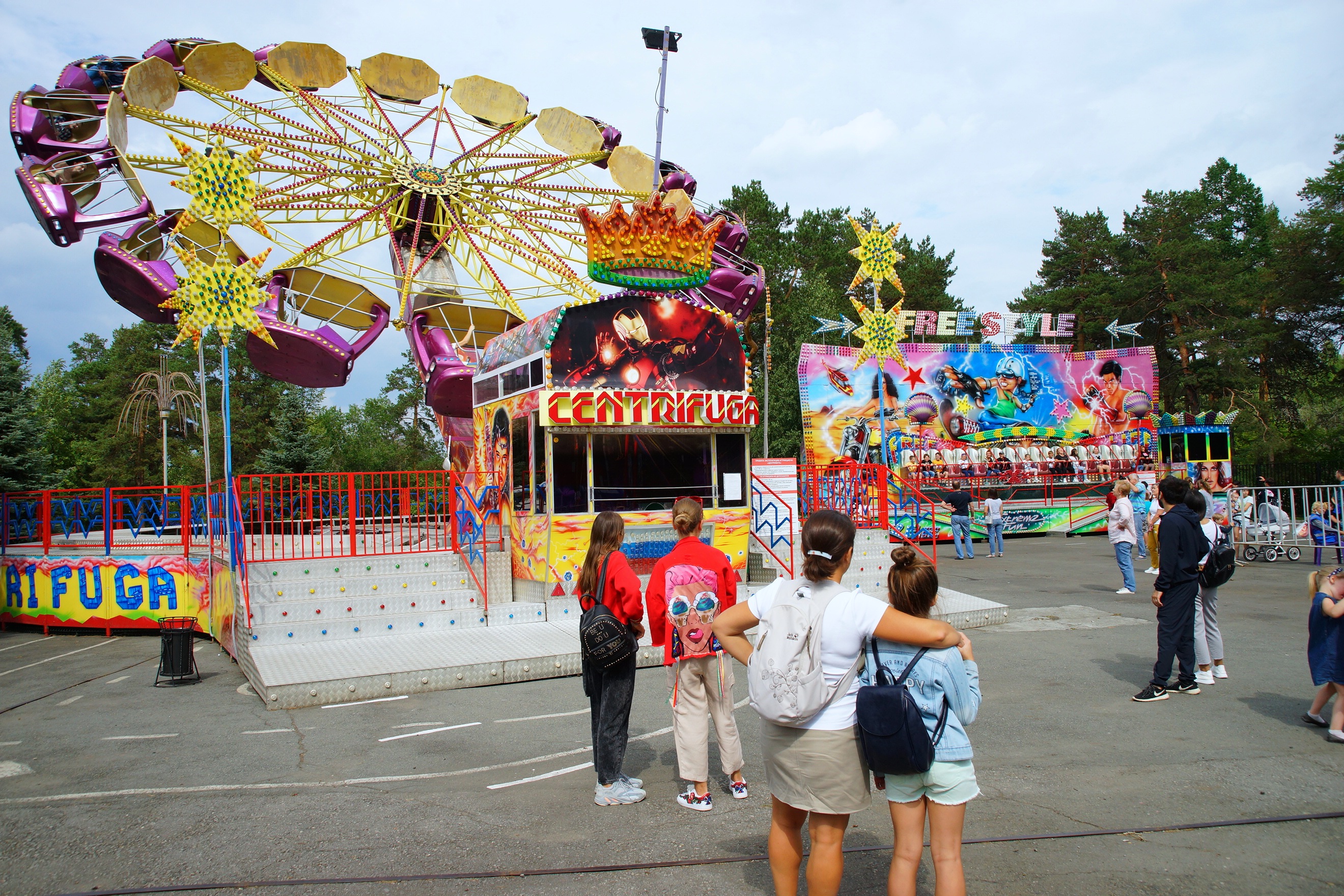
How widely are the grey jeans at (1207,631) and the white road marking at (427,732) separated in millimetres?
6184

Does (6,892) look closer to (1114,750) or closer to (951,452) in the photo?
(1114,750)

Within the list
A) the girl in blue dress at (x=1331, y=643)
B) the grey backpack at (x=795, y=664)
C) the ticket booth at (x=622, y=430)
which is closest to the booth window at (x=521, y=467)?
the ticket booth at (x=622, y=430)

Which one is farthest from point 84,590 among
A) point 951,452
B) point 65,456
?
point 65,456

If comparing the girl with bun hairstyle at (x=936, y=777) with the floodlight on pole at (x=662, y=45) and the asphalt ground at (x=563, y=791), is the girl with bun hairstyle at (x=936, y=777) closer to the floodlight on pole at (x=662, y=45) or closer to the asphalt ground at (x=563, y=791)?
the asphalt ground at (x=563, y=791)

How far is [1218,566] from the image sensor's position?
7102 millimetres

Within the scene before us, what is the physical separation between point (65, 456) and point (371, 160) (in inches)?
1391

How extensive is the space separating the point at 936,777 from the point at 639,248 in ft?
34.8

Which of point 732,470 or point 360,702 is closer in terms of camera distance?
point 360,702

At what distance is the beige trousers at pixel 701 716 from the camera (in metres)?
5.01

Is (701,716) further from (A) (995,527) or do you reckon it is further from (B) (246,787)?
(A) (995,527)

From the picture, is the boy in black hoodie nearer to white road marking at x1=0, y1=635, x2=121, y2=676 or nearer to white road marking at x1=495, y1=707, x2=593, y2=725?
white road marking at x1=495, y1=707, x2=593, y2=725

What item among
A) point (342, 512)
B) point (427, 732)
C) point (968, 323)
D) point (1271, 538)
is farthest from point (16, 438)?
point (968, 323)

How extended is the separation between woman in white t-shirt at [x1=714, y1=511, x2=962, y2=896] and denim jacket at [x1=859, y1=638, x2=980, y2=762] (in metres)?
0.07

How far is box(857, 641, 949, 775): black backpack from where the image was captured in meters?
3.11
